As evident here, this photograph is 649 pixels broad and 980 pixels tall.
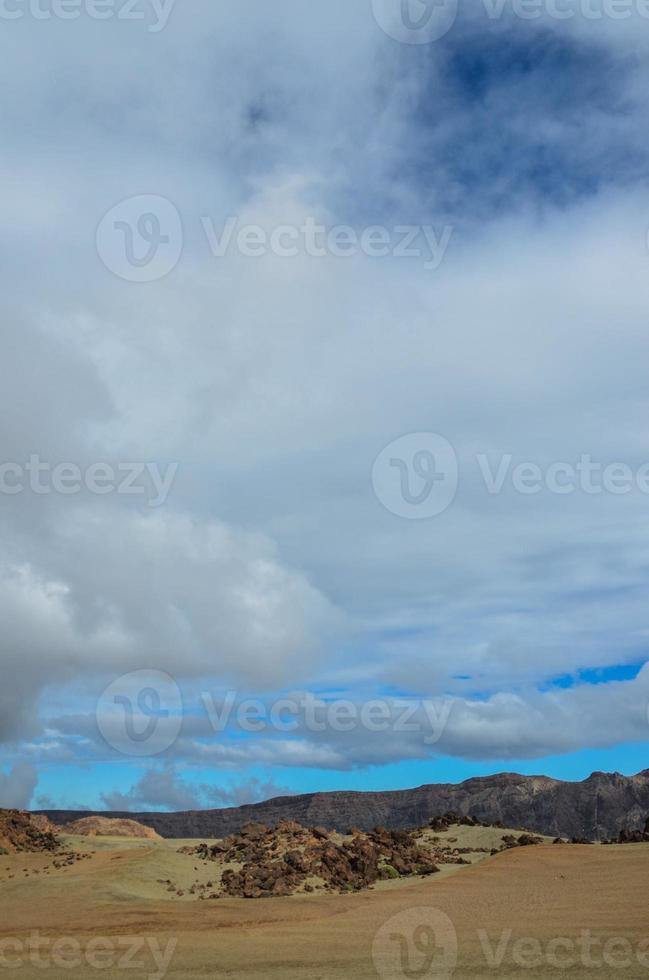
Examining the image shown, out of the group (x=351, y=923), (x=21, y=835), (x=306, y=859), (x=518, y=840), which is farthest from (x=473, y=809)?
(x=351, y=923)

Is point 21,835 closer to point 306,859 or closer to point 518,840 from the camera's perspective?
point 306,859

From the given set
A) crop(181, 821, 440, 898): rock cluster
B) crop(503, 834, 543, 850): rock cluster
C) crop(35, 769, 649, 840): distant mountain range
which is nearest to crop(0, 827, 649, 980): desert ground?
crop(181, 821, 440, 898): rock cluster

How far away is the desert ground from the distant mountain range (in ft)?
160

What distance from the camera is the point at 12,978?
21672 millimetres

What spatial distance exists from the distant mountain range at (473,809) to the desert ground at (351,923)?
48841 millimetres

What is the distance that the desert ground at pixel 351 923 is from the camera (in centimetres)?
2041

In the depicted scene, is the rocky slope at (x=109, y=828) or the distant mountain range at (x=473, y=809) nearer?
the rocky slope at (x=109, y=828)

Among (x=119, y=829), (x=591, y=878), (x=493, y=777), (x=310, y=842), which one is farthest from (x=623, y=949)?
(x=493, y=777)

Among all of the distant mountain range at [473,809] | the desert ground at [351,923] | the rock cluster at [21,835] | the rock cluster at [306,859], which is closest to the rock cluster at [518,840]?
the rock cluster at [306,859]

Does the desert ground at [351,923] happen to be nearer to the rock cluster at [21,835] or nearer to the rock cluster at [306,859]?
the rock cluster at [306,859]

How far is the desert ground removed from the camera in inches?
803

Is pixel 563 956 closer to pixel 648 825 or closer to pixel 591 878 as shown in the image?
pixel 591 878

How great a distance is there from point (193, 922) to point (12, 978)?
25.3 ft

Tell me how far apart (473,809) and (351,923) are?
69115 mm
